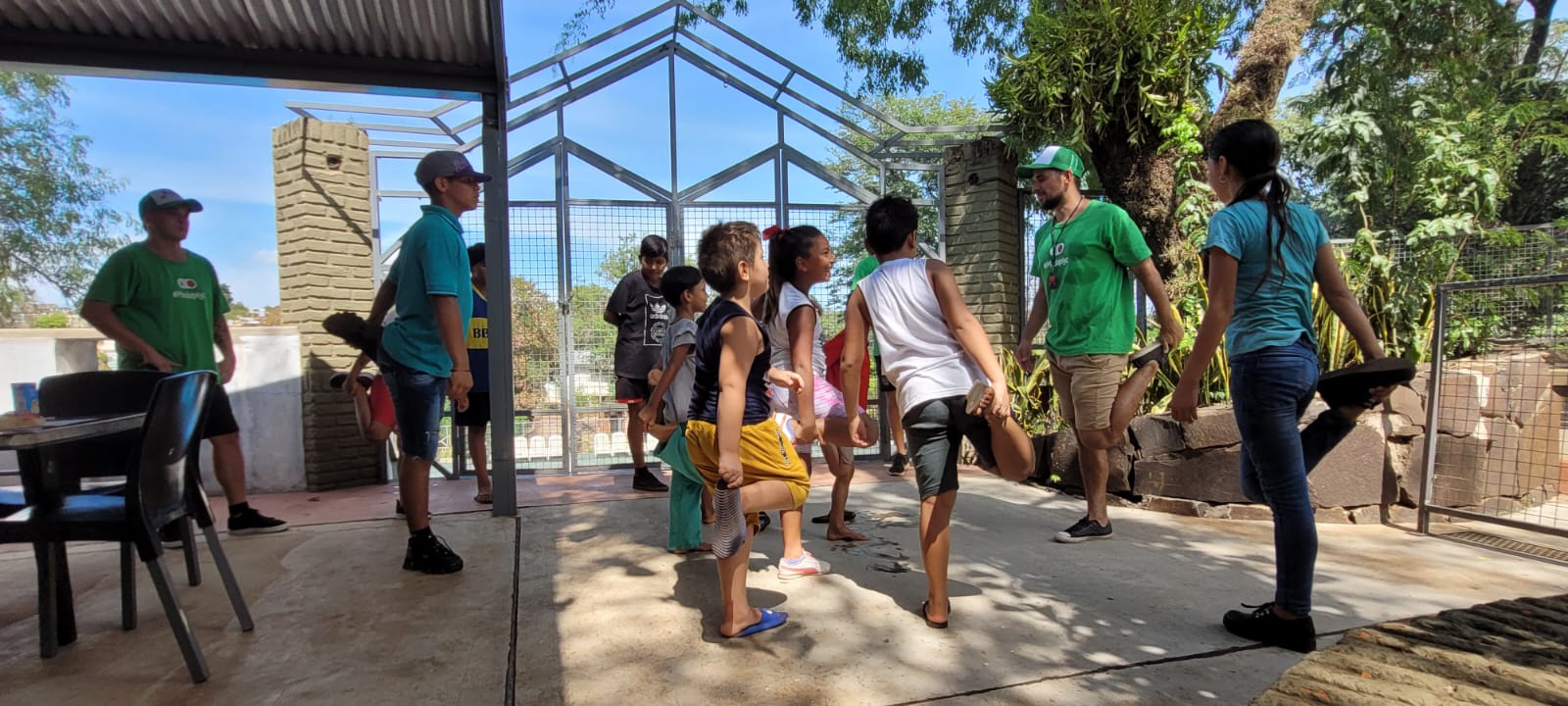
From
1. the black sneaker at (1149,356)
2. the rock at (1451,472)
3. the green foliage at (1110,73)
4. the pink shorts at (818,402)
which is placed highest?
the green foliage at (1110,73)

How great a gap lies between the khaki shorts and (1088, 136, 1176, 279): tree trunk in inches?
141

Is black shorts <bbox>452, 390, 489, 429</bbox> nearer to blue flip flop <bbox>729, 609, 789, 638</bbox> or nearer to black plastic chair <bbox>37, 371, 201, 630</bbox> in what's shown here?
black plastic chair <bbox>37, 371, 201, 630</bbox>

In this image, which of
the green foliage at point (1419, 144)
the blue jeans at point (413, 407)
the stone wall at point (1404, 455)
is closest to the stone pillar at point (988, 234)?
the stone wall at point (1404, 455)

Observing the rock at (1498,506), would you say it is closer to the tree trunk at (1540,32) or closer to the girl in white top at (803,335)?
the girl in white top at (803,335)

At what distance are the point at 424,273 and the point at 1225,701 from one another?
323cm

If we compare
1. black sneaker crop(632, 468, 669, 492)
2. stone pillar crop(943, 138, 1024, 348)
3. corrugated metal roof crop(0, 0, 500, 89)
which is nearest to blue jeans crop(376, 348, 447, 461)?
corrugated metal roof crop(0, 0, 500, 89)

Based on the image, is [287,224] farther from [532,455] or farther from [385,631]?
[385,631]

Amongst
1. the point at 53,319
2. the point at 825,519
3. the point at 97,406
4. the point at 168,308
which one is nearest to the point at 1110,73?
the point at 825,519

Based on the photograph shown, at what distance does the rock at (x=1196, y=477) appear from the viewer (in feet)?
14.3

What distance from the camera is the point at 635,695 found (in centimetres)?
215

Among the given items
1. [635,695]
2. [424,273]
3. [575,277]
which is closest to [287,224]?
[575,277]

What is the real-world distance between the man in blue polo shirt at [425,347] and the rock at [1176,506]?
3.88 meters

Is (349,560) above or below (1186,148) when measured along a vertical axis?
below

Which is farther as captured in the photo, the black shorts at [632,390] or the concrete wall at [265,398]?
the concrete wall at [265,398]
